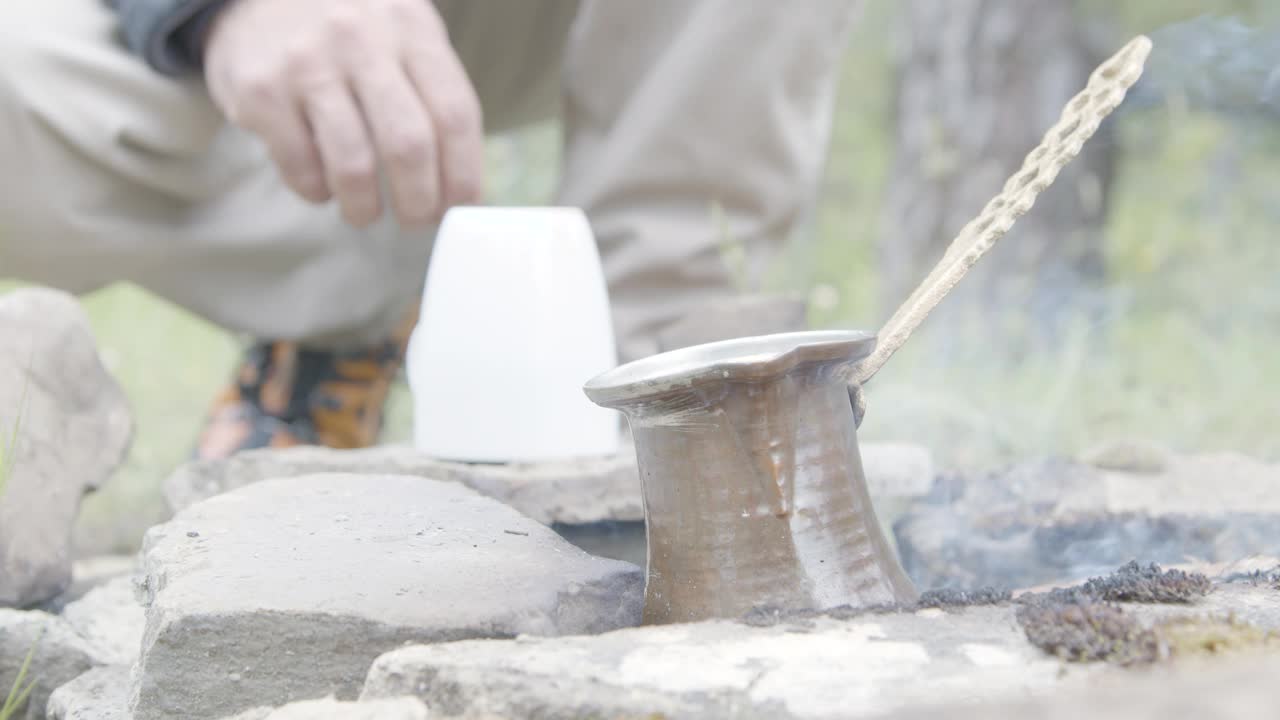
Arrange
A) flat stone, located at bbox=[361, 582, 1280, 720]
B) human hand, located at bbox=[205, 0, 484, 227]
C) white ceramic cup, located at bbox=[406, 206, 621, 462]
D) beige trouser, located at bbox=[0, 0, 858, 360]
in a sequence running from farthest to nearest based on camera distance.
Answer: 1. beige trouser, located at bbox=[0, 0, 858, 360]
2. human hand, located at bbox=[205, 0, 484, 227]
3. white ceramic cup, located at bbox=[406, 206, 621, 462]
4. flat stone, located at bbox=[361, 582, 1280, 720]

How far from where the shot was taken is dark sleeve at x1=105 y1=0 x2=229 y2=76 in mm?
2201

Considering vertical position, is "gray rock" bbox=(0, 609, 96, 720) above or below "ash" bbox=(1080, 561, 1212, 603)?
above

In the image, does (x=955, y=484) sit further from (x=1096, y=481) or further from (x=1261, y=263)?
(x=1261, y=263)

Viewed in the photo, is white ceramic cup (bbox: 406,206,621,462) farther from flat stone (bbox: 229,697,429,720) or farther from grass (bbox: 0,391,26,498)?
flat stone (bbox: 229,697,429,720)

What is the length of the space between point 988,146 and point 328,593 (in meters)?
3.62

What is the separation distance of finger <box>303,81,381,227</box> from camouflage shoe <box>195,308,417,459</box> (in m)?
0.74

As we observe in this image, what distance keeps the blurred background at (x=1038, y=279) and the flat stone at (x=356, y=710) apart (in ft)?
5.01

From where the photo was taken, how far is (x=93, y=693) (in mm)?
1387

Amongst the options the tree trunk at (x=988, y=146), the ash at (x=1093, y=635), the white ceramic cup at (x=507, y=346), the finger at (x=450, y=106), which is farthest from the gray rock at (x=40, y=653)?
the tree trunk at (x=988, y=146)

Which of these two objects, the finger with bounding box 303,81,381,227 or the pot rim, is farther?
the finger with bounding box 303,81,381,227

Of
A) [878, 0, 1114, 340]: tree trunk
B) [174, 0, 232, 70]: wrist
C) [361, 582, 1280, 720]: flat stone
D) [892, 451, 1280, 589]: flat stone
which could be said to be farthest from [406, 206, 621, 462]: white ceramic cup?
[878, 0, 1114, 340]: tree trunk

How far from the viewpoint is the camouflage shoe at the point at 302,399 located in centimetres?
275

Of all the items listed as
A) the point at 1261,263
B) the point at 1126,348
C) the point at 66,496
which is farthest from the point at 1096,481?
the point at 1261,263

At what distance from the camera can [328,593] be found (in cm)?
119
